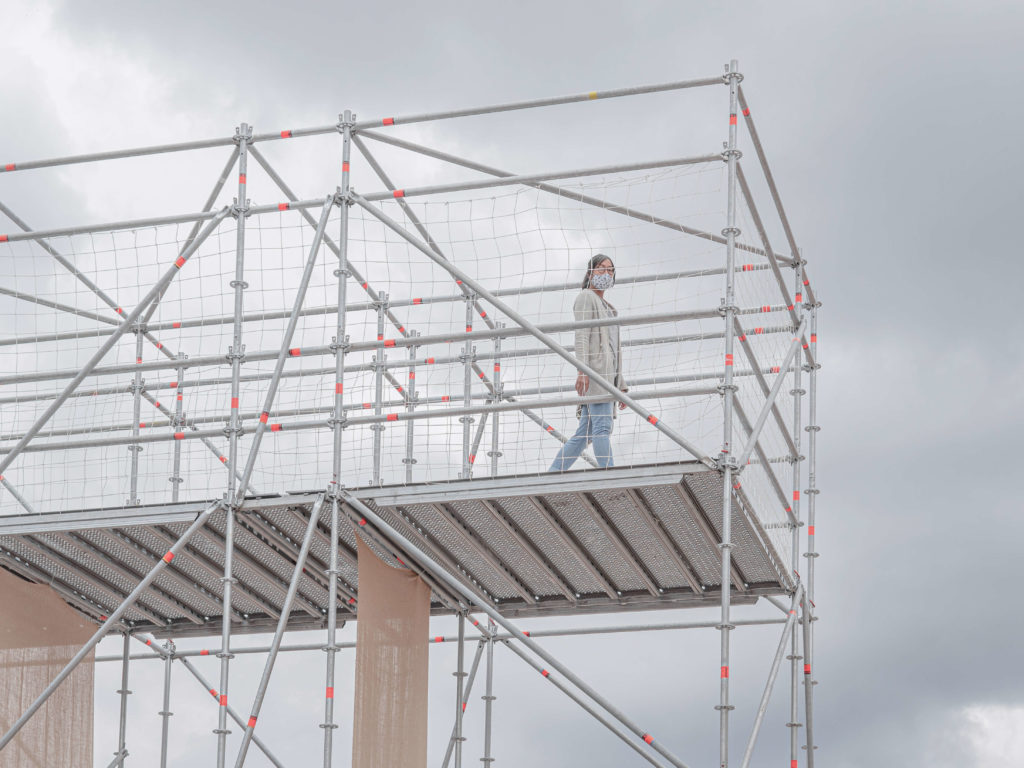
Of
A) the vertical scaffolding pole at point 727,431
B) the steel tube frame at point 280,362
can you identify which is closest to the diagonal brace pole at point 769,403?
the vertical scaffolding pole at point 727,431

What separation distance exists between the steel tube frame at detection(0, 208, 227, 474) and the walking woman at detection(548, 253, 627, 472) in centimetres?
318

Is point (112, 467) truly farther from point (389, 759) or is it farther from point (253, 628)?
point (389, 759)

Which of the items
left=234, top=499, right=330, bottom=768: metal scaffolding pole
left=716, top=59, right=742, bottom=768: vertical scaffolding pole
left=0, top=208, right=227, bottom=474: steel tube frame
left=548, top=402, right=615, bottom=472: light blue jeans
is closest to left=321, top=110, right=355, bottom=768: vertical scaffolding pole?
left=234, top=499, right=330, bottom=768: metal scaffolding pole

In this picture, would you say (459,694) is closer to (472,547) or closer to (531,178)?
(472,547)

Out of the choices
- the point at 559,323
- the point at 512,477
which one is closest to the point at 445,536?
the point at 512,477

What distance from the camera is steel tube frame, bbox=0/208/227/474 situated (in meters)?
14.9

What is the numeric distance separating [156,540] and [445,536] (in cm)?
255

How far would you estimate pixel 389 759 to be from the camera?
560 inches

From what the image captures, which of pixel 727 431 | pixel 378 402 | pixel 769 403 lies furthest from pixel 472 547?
pixel 727 431

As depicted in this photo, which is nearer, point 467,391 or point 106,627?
point 106,627

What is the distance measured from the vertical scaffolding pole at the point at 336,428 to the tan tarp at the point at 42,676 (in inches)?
128

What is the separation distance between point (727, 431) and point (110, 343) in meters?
5.39

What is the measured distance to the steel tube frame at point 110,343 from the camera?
14.9 metres

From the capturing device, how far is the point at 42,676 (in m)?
15.6
